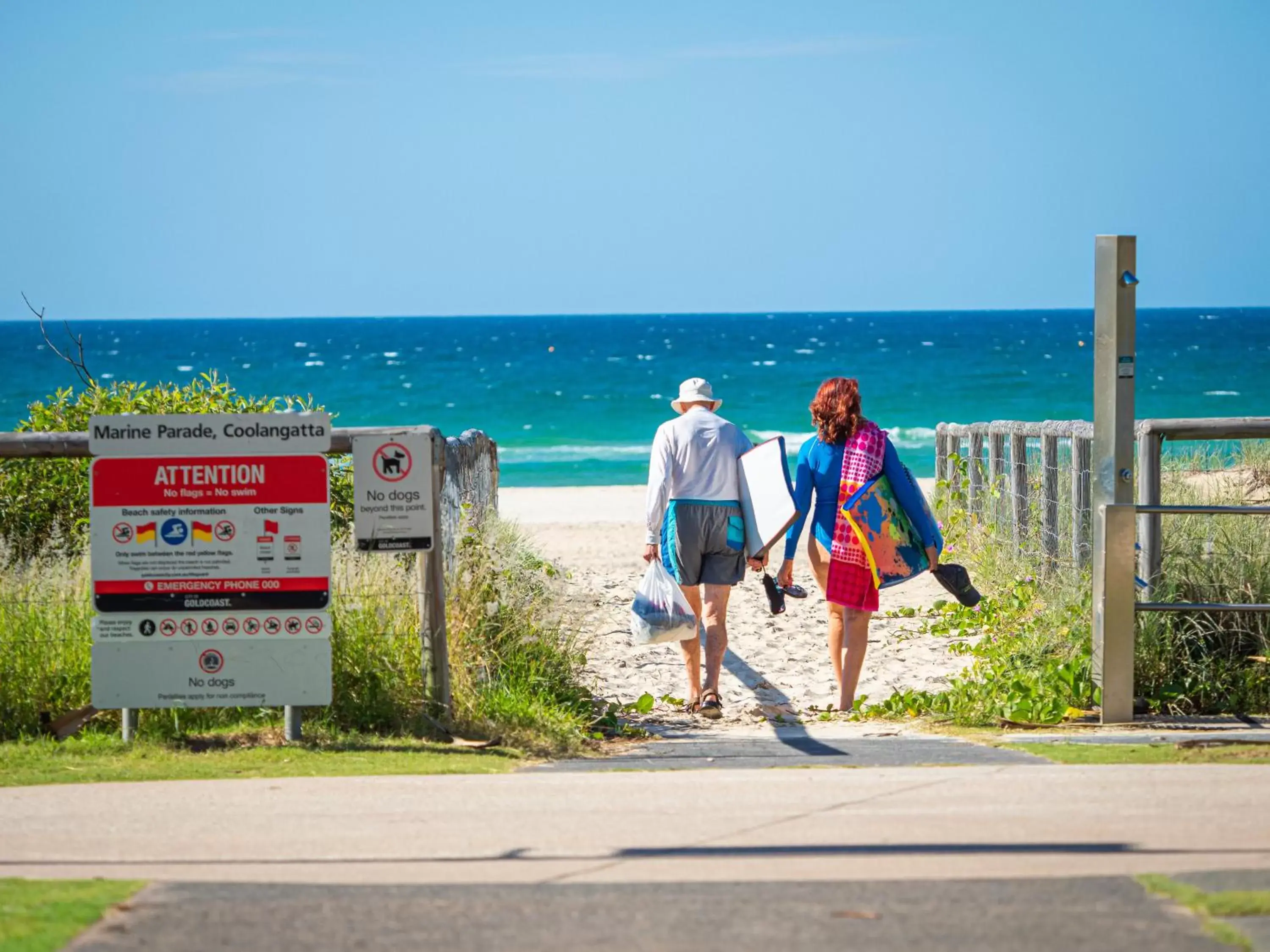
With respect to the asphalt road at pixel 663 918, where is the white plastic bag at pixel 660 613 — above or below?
above

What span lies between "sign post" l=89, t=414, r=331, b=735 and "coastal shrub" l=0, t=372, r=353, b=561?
5.43ft

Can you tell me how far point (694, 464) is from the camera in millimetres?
7750

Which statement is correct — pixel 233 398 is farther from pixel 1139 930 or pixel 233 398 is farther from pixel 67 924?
pixel 1139 930

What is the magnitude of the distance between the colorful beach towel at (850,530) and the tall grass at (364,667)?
1.58 m

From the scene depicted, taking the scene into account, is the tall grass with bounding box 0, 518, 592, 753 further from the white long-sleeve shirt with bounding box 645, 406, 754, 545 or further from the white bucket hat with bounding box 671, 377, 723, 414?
the white bucket hat with bounding box 671, 377, 723, 414

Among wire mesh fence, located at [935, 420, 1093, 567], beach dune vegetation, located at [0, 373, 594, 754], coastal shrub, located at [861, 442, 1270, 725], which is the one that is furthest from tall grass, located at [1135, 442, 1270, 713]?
beach dune vegetation, located at [0, 373, 594, 754]

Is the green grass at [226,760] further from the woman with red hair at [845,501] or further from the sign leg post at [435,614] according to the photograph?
the woman with red hair at [845,501]

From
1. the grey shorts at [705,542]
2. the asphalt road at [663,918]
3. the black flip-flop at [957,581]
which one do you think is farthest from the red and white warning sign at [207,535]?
the black flip-flop at [957,581]

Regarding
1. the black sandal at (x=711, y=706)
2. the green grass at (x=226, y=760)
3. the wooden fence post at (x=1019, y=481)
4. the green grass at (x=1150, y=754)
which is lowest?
the black sandal at (x=711, y=706)

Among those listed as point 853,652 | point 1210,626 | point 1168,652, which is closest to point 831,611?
point 853,652

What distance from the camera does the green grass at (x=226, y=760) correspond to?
5473 millimetres

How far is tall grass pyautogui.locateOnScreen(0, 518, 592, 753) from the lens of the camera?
6289 millimetres

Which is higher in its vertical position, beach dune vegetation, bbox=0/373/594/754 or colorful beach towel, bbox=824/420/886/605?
colorful beach towel, bbox=824/420/886/605

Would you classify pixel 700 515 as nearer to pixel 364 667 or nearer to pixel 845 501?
pixel 845 501
